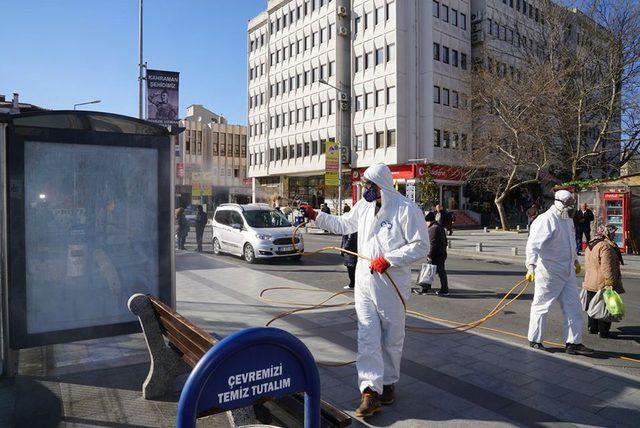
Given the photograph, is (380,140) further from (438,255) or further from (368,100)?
(438,255)

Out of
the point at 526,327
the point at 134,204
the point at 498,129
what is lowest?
the point at 526,327

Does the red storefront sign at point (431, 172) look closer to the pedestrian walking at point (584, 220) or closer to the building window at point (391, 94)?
the building window at point (391, 94)

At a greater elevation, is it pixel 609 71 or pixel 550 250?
pixel 609 71

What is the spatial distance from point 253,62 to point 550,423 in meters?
54.4

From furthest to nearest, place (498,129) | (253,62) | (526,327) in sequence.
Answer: (253,62), (498,129), (526,327)

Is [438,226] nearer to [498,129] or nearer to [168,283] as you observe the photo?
[168,283]

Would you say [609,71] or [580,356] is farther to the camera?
[609,71]

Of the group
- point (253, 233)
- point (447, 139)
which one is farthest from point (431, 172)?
point (253, 233)

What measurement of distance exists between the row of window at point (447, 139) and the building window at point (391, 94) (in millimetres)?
4061

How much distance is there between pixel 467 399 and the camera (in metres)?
4.32

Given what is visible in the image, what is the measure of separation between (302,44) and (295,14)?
350cm

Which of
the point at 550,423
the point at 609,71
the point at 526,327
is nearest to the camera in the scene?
the point at 550,423

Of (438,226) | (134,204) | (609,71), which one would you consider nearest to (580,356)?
(438,226)

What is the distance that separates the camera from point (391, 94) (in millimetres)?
37844
